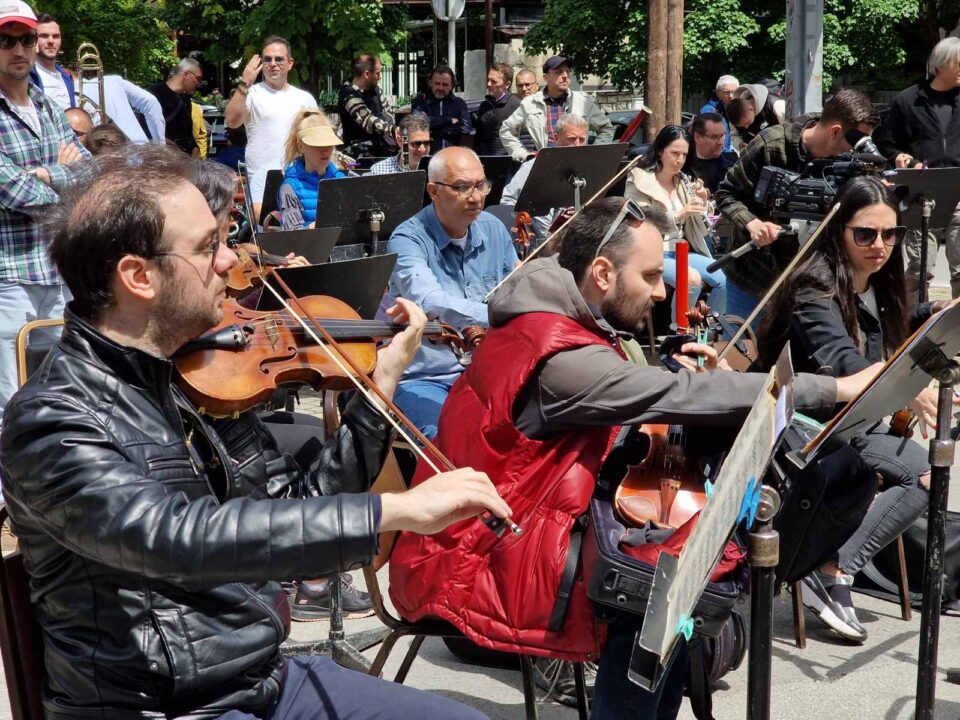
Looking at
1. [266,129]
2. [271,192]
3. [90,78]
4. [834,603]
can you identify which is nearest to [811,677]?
[834,603]

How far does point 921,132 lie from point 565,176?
7.43 feet

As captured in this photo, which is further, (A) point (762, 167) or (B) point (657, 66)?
(B) point (657, 66)

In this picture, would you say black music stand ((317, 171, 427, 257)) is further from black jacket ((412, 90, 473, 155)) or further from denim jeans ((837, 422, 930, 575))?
black jacket ((412, 90, 473, 155))

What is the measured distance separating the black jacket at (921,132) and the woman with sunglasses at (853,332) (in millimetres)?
3427

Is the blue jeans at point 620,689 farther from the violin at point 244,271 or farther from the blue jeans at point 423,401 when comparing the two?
the violin at point 244,271

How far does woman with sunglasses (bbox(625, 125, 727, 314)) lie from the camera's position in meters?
6.61

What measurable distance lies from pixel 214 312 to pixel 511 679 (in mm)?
1822

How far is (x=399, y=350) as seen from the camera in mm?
2553

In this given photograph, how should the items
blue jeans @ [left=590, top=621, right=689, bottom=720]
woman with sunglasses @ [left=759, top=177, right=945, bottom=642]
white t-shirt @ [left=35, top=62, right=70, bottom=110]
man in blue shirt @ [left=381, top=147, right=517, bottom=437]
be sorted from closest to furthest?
blue jeans @ [left=590, top=621, right=689, bottom=720] → woman with sunglasses @ [left=759, top=177, right=945, bottom=642] → man in blue shirt @ [left=381, top=147, right=517, bottom=437] → white t-shirt @ [left=35, top=62, right=70, bottom=110]

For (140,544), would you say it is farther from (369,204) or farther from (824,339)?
(369,204)

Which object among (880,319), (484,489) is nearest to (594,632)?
(484,489)

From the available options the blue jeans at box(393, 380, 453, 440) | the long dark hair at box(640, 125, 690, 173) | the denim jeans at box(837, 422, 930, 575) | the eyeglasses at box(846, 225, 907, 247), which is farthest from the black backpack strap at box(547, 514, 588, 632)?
the long dark hair at box(640, 125, 690, 173)

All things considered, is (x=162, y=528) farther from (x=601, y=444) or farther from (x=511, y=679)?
(x=511, y=679)

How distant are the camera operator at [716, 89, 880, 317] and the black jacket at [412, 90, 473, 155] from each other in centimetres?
502
